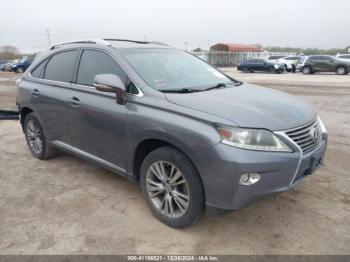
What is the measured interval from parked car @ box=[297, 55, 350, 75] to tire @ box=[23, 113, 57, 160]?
85.9 ft

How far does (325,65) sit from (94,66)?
27.3 metres

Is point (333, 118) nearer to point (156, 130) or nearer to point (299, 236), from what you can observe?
point (299, 236)

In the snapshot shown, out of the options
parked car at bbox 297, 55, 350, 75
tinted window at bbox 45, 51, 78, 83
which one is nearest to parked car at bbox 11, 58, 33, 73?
parked car at bbox 297, 55, 350, 75

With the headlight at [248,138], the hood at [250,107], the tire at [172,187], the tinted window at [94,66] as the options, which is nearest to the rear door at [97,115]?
the tinted window at [94,66]

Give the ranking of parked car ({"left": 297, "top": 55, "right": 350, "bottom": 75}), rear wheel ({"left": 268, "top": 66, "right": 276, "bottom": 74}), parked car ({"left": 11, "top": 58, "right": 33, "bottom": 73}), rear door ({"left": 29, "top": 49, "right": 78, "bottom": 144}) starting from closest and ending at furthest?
1. rear door ({"left": 29, "top": 49, "right": 78, "bottom": 144})
2. parked car ({"left": 297, "top": 55, "right": 350, "bottom": 75})
3. parked car ({"left": 11, "top": 58, "right": 33, "bottom": 73})
4. rear wheel ({"left": 268, "top": 66, "right": 276, "bottom": 74})

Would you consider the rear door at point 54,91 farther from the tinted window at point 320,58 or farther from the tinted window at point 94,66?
the tinted window at point 320,58

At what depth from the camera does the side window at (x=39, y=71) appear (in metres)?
5.07

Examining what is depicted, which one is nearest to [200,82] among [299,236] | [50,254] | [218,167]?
[218,167]

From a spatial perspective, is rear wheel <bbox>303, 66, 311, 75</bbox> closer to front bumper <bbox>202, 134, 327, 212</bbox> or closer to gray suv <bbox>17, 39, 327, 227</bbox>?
gray suv <bbox>17, 39, 327, 227</bbox>

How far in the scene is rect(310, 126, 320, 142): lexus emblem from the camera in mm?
3305

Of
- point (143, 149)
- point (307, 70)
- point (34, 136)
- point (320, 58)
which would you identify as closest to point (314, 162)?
point (143, 149)

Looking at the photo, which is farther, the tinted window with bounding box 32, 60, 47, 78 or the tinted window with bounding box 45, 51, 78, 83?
the tinted window with bounding box 32, 60, 47, 78

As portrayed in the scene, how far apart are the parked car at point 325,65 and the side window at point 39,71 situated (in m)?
26.1

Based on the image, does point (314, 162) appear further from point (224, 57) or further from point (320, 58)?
point (224, 57)
